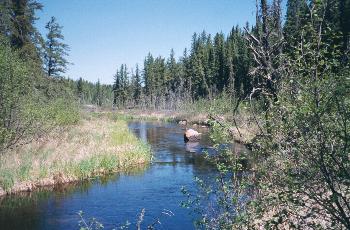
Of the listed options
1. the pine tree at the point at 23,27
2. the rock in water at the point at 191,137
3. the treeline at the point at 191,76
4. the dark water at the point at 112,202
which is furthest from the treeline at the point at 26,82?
the treeline at the point at 191,76

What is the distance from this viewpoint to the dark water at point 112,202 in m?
13.8

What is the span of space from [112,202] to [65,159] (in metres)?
5.53

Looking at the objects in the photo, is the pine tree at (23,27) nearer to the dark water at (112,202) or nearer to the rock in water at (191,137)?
the rock in water at (191,137)

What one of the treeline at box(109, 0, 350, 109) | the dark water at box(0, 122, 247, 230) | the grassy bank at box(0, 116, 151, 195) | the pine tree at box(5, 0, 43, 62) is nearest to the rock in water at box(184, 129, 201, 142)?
the grassy bank at box(0, 116, 151, 195)

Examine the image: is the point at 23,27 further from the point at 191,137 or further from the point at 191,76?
the point at 191,76

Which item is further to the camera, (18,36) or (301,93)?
(18,36)

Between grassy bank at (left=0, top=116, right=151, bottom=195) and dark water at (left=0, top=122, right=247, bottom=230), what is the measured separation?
894 millimetres

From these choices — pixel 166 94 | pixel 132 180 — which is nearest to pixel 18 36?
pixel 132 180

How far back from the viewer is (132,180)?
65.2ft

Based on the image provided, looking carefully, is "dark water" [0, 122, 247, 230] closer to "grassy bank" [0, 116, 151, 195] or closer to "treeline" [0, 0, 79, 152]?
"grassy bank" [0, 116, 151, 195]

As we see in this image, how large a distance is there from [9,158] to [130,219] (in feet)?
28.7

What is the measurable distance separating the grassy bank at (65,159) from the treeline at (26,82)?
122cm

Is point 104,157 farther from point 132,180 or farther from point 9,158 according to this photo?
point 9,158

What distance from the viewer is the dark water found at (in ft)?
45.2
